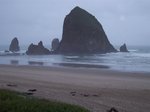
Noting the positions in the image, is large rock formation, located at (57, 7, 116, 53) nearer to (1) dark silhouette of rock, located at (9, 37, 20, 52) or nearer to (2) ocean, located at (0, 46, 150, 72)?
(1) dark silhouette of rock, located at (9, 37, 20, 52)

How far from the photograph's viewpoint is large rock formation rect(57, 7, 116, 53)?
317 ft

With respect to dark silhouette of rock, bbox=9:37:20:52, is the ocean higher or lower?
lower

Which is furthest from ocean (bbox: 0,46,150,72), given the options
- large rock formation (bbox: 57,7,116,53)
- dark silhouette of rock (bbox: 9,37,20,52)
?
dark silhouette of rock (bbox: 9,37,20,52)

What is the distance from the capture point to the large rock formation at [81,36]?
96.6 meters

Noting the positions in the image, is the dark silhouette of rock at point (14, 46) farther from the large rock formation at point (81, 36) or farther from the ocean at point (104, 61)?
the ocean at point (104, 61)

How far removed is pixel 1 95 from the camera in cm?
1147

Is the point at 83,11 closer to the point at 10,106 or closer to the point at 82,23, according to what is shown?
the point at 82,23

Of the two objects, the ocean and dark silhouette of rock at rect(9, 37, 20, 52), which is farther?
dark silhouette of rock at rect(9, 37, 20, 52)

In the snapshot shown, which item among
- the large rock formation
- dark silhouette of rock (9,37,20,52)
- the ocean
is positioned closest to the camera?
the ocean

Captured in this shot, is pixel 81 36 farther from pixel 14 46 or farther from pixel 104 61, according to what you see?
pixel 104 61

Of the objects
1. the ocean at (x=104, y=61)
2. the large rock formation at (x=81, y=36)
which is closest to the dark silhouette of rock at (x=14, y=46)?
the large rock formation at (x=81, y=36)

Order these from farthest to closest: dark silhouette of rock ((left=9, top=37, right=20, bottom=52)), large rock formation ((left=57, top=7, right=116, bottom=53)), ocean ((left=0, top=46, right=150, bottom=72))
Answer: dark silhouette of rock ((left=9, top=37, right=20, bottom=52)) < large rock formation ((left=57, top=7, right=116, bottom=53)) < ocean ((left=0, top=46, right=150, bottom=72))

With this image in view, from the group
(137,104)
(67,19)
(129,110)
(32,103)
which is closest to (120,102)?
(137,104)

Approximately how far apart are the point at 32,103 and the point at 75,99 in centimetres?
491
